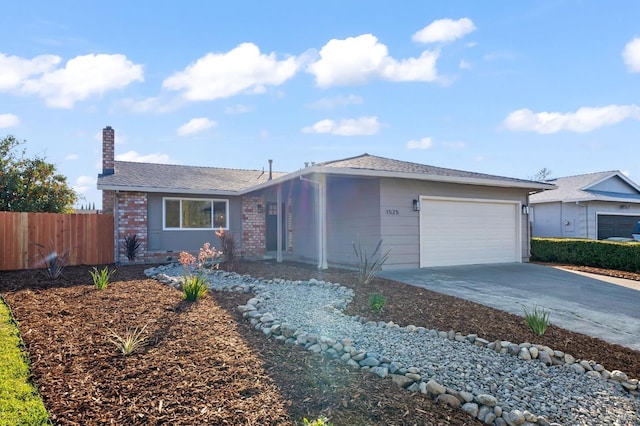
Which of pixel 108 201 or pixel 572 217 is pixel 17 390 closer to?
pixel 108 201

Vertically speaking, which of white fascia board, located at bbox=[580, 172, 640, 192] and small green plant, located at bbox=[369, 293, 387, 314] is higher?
white fascia board, located at bbox=[580, 172, 640, 192]

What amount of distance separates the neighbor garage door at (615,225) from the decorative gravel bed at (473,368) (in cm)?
1695

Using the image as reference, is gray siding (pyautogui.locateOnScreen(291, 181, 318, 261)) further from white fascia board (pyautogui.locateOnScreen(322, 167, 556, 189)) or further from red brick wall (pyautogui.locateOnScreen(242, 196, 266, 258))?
white fascia board (pyautogui.locateOnScreen(322, 167, 556, 189))

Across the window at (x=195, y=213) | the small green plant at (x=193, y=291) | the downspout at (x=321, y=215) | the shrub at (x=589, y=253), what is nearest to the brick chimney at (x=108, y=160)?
the window at (x=195, y=213)

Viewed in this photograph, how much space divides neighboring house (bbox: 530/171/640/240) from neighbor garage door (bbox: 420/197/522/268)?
22.2 feet

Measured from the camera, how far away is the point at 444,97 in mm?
12109

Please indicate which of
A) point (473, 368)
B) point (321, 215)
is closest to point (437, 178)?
point (321, 215)

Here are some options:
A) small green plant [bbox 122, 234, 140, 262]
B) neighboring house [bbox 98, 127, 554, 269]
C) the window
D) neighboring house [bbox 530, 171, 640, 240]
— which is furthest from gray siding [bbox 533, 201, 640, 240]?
small green plant [bbox 122, 234, 140, 262]

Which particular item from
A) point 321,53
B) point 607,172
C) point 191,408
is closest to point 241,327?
point 191,408

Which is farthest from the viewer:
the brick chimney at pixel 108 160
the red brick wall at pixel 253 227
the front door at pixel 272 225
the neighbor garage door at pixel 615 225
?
the neighbor garage door at pixel 615 225

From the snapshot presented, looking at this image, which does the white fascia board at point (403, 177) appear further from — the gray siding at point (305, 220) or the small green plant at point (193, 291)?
the small green plant at point (193, 291)

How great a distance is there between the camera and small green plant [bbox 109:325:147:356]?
4.03m

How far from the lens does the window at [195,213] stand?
1391 cm

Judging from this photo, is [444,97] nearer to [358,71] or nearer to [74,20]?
[358,71]
